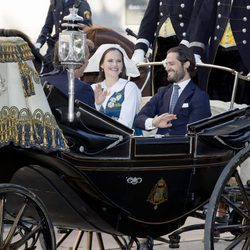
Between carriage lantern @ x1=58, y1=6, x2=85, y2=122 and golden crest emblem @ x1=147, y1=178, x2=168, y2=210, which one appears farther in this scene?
golden crest emblem @ x1=147, y1=178, x2=168, y2=210

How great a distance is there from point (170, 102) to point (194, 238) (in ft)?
5.30

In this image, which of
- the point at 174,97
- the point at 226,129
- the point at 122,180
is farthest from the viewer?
the point at 174,97

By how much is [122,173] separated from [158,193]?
0.27m

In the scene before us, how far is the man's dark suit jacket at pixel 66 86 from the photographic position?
4.54 m

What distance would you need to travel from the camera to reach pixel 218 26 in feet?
19.8

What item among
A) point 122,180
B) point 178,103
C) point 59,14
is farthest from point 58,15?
point 122,180

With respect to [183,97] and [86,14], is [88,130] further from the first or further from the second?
[86,14]

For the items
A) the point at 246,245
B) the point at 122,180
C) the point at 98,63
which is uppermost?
the point at 98,63

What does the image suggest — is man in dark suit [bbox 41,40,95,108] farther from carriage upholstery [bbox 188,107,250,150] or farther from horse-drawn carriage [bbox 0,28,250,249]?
carriage upholstery [bbox 188,107,250,150]

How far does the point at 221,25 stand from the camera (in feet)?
19.7

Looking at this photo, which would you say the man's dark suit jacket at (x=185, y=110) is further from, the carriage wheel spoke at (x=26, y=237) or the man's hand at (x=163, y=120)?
the carriage wheel spoke at (x=26, y=237)

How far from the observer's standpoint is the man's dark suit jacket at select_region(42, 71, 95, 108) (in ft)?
14.9

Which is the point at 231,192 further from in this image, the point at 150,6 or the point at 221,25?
the point at 150,6

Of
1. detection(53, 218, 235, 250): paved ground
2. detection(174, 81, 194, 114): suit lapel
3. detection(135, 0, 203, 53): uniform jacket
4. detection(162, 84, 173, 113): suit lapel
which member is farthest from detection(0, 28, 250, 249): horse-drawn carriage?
detection(135, 0, 203, 53): uniform jacket
